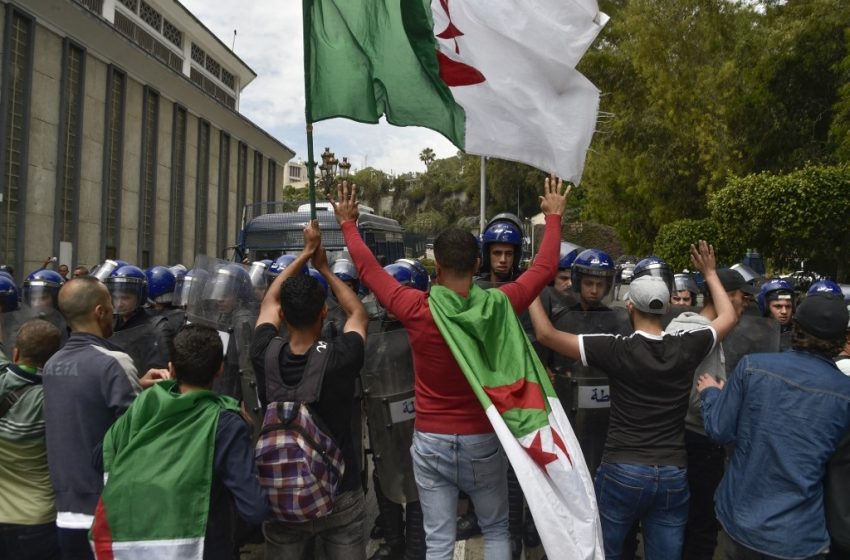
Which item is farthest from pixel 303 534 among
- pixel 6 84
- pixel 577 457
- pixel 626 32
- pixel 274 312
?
pixel 626 32

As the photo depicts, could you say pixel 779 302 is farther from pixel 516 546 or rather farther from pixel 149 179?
pixel 149 179

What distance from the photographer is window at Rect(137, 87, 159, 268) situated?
23922 millimetres

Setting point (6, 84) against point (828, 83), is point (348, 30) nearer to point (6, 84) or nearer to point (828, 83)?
point (6, 84)

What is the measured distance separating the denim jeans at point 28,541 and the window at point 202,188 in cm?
2672

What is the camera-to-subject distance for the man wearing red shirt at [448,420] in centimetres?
300

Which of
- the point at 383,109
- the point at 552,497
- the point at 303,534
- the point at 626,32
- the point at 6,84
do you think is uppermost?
the point at 626,32

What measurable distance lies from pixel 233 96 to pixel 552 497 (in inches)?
1406

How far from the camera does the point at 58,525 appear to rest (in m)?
2.97

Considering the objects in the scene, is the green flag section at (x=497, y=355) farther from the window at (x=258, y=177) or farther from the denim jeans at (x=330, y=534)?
the window at (x=258, y=177)

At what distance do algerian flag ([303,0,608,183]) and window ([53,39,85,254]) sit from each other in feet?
56.6

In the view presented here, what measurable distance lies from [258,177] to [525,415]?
118 feet

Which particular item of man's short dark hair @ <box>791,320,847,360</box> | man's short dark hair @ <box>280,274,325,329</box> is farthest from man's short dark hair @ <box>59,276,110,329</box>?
man's short dark hair @ <box>791,320,847,360</box>

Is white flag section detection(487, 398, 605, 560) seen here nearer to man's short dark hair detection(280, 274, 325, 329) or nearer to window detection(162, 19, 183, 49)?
man's short dark hair detection(280, 274, 325, 329)

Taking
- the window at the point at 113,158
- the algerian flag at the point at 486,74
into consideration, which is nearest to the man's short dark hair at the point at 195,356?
the algerian flag at the point at 486,74
